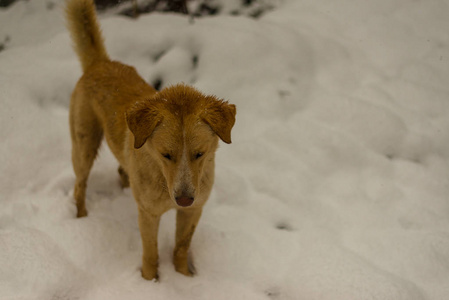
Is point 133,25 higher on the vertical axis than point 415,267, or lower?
higher

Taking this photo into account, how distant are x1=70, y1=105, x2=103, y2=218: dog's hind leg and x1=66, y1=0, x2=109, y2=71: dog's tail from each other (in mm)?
543

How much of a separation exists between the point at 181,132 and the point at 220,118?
25 centimetres

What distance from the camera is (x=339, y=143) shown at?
403cm

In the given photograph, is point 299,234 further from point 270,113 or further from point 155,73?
point 155,73

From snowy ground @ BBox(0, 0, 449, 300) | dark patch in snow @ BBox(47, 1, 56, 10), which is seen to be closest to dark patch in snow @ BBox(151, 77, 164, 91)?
snowy ground @ BBox(0, 0, 449, 300)

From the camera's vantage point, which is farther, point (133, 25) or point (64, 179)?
point (133, 25)

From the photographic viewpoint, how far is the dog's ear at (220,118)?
215cm

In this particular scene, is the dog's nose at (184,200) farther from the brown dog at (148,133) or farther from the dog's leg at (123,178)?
the dog's leg at (123,178)

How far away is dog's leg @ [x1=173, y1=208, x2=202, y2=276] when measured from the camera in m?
2.80

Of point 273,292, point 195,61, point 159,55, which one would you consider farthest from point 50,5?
point 273,292

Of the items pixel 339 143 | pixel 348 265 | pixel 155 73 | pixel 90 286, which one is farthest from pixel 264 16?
pixel 90 286

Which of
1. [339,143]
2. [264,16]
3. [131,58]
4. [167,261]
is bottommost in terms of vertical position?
[167,261]

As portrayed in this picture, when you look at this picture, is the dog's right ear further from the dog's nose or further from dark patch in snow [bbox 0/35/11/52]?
dark patch in snow [bbox 0/35/11/52]

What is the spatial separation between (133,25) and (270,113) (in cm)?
222
